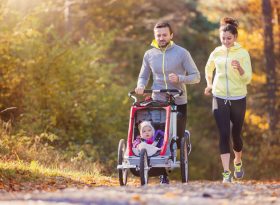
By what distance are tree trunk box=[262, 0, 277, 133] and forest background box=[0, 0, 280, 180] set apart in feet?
0.11

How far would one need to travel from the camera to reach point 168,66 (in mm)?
10797

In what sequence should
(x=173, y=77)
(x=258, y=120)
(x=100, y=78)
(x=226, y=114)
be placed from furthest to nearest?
(x=258, y=120) → (x=100, y=78) → (x=226, y=114) → (x=173, y=77)

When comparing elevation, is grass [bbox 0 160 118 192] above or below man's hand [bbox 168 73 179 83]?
below

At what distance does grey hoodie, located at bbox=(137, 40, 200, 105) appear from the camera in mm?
10773

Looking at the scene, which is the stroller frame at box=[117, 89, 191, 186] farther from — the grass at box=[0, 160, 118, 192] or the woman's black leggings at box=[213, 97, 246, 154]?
the grass at box=[0, 160, 118, 192]

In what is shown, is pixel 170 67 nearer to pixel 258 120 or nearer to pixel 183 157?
pixel 183 157

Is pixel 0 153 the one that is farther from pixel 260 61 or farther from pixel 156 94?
pixel 260 61

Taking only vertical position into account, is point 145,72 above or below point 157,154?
above

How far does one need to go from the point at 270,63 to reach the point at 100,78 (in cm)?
907

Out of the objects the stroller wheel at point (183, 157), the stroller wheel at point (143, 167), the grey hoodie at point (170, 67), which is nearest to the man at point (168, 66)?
the grey hoodie at point (170, 67)

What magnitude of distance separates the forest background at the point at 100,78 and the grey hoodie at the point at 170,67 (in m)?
2.98

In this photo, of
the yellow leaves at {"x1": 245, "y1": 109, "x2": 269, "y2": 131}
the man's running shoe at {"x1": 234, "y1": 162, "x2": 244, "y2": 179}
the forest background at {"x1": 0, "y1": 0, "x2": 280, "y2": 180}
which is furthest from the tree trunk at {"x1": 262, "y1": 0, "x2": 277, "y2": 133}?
the man's running shoe at {"x1": 234, "y1": 162, "x2": 244, "y2": 179}

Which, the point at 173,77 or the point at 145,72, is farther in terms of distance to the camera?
the point at 145,72

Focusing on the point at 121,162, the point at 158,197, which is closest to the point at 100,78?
the point at 121,162
